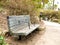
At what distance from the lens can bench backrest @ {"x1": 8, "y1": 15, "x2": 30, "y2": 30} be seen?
307 inches

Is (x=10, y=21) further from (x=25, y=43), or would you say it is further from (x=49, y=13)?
(x=49, y=13)

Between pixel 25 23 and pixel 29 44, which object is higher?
pixel 25 23

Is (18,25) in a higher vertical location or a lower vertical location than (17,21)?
lower

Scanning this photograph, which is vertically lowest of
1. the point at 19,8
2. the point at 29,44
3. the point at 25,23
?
the point at 29,44

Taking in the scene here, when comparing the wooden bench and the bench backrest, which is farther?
the bench backrest

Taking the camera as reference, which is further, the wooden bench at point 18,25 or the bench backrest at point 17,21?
the bench backrest at point 17,21

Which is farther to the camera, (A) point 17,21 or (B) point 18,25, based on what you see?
(B) point 18,25

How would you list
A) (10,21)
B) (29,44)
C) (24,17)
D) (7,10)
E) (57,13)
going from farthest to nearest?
(57,13) → (7,10) → (24,17) → (29,44) → (10,21)

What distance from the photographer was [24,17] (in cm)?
1041

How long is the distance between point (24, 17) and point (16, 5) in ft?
7.60

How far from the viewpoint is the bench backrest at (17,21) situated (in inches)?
307

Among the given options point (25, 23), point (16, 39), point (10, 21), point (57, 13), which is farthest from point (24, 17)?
point (57, 13)

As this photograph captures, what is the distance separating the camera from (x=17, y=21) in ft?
29.9

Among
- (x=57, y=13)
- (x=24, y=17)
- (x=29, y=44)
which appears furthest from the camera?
(x=57, y=13)
